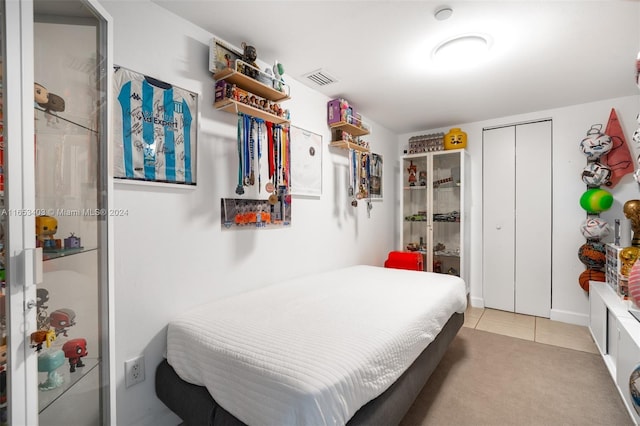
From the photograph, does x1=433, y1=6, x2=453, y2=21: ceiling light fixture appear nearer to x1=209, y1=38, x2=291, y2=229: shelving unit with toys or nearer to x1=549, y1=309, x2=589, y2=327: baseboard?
x1=209, y1=38, x2=291, y2=229: shelving unit with toys

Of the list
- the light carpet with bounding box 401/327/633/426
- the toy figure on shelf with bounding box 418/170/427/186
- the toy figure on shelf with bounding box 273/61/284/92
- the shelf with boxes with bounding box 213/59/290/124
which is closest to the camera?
the light carpet with bounding box 401/327/633/426

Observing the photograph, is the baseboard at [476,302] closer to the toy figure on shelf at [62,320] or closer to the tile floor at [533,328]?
the tile floor at [533,328]

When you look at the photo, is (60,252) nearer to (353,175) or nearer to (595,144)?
(353,175)

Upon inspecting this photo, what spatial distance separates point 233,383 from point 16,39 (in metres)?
1.28

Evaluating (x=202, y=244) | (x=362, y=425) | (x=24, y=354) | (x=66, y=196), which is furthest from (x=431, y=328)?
(x=66, y=196)

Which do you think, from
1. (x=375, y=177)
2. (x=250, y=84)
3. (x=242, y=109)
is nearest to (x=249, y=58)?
(x=250, y=84)

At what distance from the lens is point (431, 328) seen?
1.74 metres

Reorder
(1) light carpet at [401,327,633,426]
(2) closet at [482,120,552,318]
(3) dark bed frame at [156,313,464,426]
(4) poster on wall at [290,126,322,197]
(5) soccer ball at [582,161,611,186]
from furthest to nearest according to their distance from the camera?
(2) closet at [482,120,552,318] < (5) soccer ball at [582,161,611,186] < (4) poster on wall at [290,126,322,197] < (1) light carpet at [401,327,633,426] < (3) dark bed frame at [156,313,464,426]

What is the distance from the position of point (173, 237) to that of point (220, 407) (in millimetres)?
909

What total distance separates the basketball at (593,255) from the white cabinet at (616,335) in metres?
0.28

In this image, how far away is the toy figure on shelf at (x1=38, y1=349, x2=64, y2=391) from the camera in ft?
3.16

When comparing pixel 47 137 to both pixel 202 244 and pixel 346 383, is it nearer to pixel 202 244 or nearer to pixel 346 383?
pixel 202 244

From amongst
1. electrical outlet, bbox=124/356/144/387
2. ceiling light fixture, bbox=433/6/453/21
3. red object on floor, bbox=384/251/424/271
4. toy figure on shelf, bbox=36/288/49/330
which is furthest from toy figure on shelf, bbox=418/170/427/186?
toy figure on shelf, bbox=36/288/49/330

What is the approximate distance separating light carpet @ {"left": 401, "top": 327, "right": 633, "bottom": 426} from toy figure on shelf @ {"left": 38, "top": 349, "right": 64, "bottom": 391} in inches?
67.2
